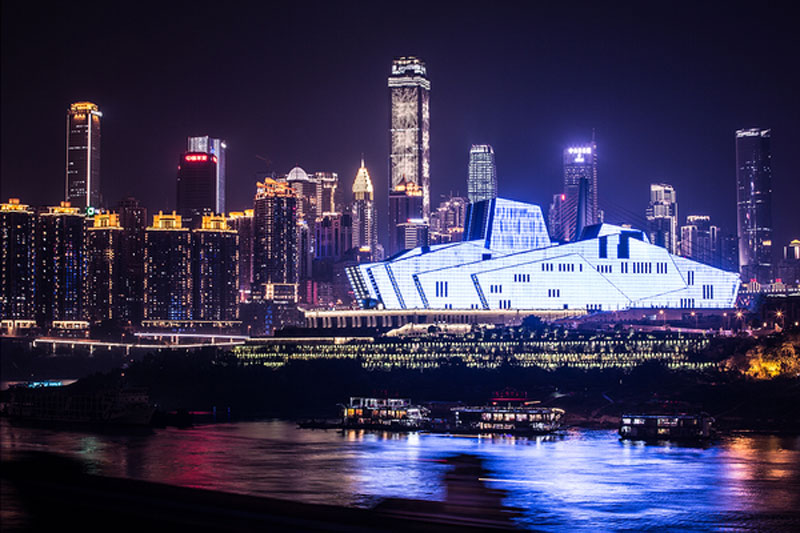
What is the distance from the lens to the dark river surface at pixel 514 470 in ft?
168

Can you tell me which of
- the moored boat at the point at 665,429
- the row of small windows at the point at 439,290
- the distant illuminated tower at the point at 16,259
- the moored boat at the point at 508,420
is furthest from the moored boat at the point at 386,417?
the distant illuminated tower at the point at 16,259

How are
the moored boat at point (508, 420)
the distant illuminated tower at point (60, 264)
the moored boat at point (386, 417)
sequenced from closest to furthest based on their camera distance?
the moored boat at point (508, 420) < the moored boat at point (386, 417) < the distant illuminated tower at point (60, 264)

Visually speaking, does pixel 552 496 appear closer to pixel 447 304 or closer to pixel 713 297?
pixel 447 304

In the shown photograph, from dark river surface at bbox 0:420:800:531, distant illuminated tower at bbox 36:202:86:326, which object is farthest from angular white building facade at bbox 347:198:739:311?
distant illuminated tower at bbox 36:202:86:326

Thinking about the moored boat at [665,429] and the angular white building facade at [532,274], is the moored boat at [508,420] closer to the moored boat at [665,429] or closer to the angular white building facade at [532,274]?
the moored boat at [665,429]

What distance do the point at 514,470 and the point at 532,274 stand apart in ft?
246

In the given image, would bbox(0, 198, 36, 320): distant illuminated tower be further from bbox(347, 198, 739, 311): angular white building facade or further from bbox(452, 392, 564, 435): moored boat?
bbox(452, 392, 564, 435): moored boat

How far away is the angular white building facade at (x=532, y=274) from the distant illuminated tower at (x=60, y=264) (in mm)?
74802

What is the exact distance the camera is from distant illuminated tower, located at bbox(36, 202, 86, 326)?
193 m

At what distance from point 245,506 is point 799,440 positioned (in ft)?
161

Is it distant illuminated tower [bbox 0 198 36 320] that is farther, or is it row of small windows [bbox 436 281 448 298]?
distant illuminated tower [bbox 0 198 36 320]

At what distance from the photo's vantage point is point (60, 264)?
7702 inches

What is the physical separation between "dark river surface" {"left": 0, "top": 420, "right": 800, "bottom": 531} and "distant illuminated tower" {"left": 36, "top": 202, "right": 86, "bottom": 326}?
108 meters

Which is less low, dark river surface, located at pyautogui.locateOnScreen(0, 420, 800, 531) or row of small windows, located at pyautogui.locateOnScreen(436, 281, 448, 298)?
row of small windows, located at pyautogui.locateOnScreen(436, 281, 448, 298)
